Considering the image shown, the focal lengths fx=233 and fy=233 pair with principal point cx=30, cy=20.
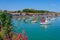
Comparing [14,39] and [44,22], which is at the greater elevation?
[14,39]

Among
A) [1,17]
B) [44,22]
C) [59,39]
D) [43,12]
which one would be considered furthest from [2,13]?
[43,12]

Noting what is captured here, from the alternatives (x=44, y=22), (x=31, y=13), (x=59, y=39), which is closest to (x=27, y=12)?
(x=31, y=13)

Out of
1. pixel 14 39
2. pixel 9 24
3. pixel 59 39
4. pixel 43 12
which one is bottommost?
pixel 43 12

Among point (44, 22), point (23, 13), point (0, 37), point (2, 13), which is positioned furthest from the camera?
point (23, 13)

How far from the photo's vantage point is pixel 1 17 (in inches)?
547

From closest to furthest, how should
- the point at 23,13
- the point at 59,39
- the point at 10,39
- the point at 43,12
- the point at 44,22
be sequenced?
the point at 10,39, the point at 59,39, the point at 44,22, the point at 23,13, the point at 43,12

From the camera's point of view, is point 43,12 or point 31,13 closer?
point 31,13

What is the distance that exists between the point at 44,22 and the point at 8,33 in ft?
168

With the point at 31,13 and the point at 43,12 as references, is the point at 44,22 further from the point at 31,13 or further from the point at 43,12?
the point at 43,12

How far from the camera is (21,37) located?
1155cm

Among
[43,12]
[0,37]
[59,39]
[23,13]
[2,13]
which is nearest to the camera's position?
[0,37]

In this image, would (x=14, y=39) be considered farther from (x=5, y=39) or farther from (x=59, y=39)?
(x=59, y=39)

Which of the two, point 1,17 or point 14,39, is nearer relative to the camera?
point 14,39

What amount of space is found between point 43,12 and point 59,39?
445ft
